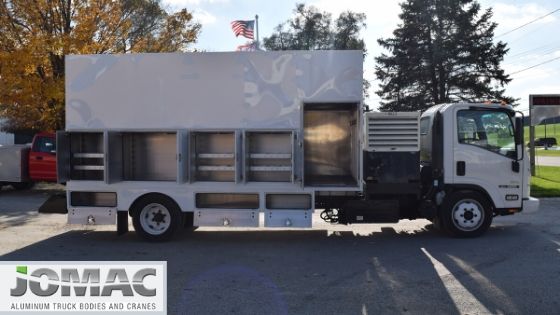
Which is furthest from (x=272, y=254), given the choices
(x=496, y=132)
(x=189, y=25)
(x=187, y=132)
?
(x=189, y=25)

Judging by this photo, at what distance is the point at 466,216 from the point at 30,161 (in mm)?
14150

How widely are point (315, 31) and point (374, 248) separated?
29.3 metres

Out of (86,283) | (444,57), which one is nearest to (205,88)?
(86,283)

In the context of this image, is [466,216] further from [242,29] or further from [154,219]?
[242,29]

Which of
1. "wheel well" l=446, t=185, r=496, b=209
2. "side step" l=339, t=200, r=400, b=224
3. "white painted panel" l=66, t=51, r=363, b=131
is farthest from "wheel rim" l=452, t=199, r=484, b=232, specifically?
"white painted panel" l=66, t=51, r=363, b=131

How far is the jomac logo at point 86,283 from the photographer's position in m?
5.24

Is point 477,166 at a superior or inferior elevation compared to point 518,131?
inferior

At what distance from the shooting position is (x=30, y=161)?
16.8 metres

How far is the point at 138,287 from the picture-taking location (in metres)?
5.26

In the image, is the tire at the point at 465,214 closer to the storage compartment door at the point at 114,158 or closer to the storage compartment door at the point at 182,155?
the storage compartment door at the point at 182,155

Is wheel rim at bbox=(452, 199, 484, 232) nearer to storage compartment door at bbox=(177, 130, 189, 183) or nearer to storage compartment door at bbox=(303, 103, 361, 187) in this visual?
storage compartment door at bbox=(303, 103, 361, 187)

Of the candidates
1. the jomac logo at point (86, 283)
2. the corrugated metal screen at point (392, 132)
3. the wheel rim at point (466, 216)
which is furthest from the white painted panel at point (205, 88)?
the jomac logo at point (86, 283)

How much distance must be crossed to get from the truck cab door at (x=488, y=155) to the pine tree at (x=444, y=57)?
18883 mm

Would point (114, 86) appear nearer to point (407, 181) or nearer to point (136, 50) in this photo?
point (407, 181)
